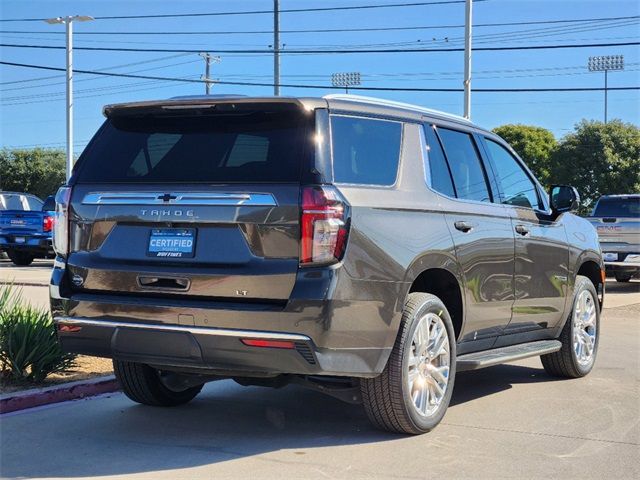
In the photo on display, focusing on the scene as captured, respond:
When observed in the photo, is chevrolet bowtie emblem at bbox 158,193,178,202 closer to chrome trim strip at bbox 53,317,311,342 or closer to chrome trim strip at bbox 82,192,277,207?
chrome trim strip at bbox 82,192,277,207

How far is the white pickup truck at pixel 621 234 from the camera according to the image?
16828 millimetres

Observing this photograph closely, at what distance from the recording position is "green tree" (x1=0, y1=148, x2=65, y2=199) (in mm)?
58281

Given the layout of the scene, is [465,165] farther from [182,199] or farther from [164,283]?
[164,283]

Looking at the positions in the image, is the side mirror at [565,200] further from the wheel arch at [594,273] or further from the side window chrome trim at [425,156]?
the side window chrome trim at [425,156]

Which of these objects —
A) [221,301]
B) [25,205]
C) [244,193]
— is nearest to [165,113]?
[244,193]

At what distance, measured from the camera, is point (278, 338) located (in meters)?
4.43

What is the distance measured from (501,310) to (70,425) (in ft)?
10.7

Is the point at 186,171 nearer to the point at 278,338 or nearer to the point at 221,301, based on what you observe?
the point at 221,301

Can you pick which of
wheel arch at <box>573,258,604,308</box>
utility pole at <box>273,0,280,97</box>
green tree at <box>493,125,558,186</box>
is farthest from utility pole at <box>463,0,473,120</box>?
green tree at <box>493,125,558,186</box>

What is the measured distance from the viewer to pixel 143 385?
5918mm

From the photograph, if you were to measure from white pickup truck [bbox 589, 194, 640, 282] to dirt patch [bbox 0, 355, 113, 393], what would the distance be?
→ 41.1ft

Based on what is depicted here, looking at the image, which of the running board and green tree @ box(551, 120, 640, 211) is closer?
the running board

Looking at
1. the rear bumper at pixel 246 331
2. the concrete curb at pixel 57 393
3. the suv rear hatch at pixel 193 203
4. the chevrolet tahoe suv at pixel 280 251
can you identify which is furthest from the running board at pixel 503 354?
the concrete curb at pixel 57 393

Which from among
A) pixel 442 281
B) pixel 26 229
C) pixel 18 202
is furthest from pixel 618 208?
pixel 18 202
